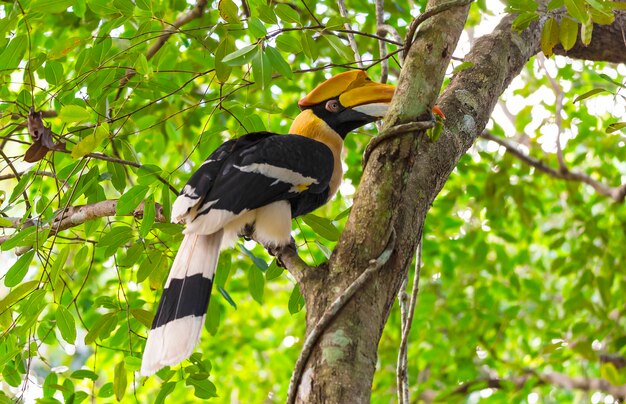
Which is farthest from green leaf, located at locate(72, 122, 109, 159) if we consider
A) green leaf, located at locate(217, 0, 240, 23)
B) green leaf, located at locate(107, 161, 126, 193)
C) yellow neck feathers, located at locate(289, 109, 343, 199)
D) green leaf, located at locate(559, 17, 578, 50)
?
green leaf, located at locate(559, 17, 578, 50)

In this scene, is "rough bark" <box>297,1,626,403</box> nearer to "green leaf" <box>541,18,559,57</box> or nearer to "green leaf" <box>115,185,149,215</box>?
"green leaf" <box>541,18,559,57</box>

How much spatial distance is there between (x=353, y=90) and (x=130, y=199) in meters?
0.91

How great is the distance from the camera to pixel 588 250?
13.6 feet

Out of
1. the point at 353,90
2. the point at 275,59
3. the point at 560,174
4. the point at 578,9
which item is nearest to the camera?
the point at 578,9

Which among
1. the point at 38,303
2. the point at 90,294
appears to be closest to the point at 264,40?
the point at 38,303

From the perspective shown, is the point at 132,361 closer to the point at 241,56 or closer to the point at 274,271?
the point at 274,271

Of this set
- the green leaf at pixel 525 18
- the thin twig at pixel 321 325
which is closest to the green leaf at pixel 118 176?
the thin twig at pixel 321 325

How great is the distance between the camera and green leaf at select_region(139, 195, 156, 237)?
2059mm

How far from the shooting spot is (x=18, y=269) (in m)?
2.14

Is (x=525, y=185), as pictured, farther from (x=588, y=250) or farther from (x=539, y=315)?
(x=539, y=315)

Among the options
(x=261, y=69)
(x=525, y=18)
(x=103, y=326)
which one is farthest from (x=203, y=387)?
(x=525, y=18)

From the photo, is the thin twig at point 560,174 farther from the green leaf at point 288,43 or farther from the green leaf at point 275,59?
the green leaf at point 275,59

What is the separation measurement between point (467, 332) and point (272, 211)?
242 centimetres

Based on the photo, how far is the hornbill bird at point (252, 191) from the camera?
1.93 m
